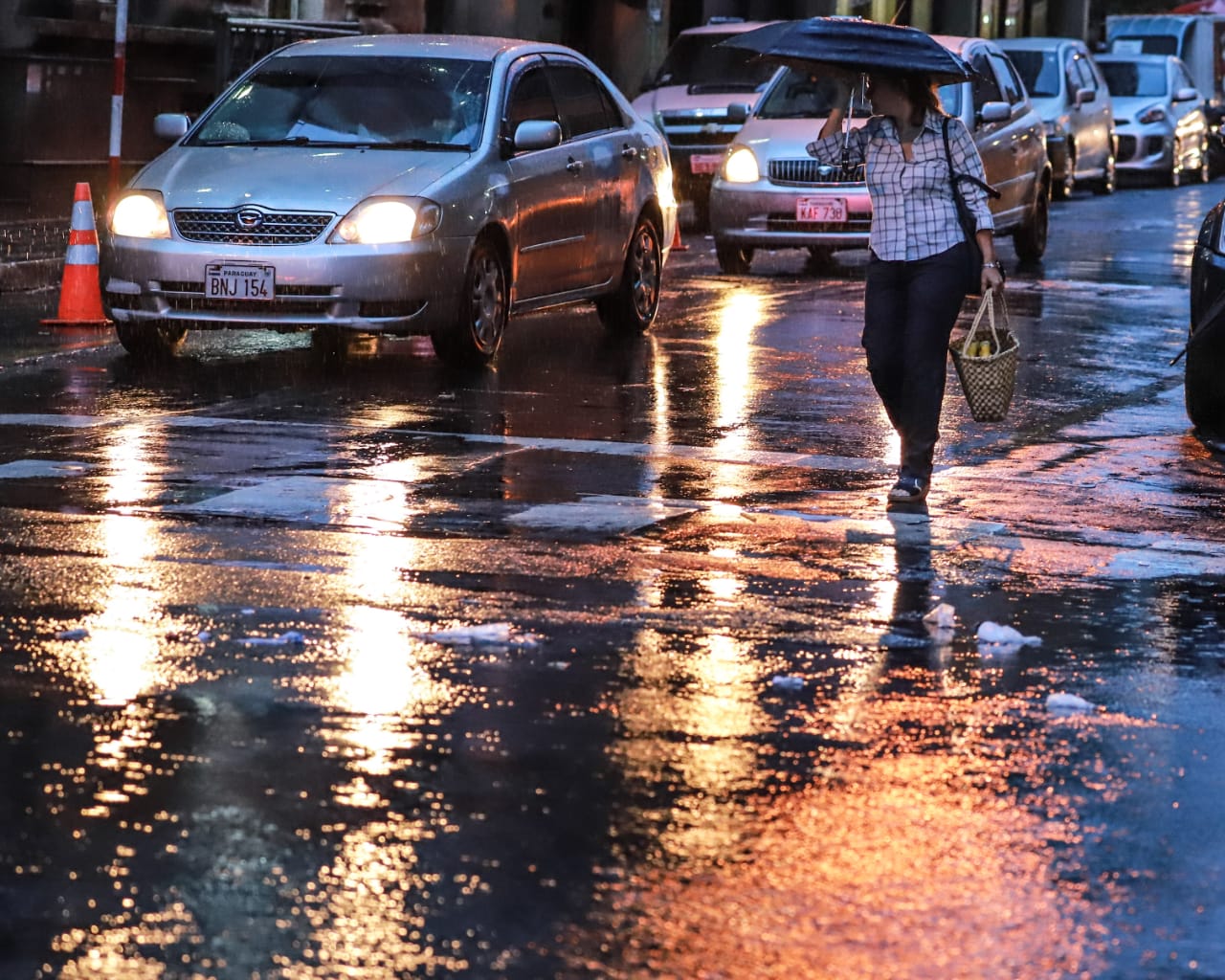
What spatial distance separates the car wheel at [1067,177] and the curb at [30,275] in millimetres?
14973

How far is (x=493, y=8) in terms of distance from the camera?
112 ft

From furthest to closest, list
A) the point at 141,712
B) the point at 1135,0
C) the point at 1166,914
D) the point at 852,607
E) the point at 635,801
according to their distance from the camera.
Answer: the point at 1135,0 < the point at 852,607 < the point at 141,712 < the point at 635,801 < the point at 1166,914

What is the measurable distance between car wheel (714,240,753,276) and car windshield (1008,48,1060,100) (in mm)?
10750

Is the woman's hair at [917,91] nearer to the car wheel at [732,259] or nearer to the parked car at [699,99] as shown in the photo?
the car wheel at [732,259]

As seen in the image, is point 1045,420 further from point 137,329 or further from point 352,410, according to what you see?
point 137,329

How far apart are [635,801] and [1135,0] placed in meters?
64.5

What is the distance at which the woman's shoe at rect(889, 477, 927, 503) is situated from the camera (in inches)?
365

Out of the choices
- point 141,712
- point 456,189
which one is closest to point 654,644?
point 141,712

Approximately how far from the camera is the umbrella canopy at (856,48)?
933 centimetres

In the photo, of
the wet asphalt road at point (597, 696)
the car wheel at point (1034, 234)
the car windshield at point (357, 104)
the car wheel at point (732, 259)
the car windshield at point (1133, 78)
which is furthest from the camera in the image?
the car windshield at point (1133, 78)

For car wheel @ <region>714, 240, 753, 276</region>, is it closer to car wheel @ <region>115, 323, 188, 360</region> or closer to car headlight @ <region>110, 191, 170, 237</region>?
car wheel @ <region>115, 323, 188, 360</region>

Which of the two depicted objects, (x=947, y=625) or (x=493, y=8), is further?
(x=493, y=8)

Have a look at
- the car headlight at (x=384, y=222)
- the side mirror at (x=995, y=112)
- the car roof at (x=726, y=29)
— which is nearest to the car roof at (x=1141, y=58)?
the car roof at (x=726, y=29)

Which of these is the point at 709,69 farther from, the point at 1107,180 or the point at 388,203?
the point at 388,203
